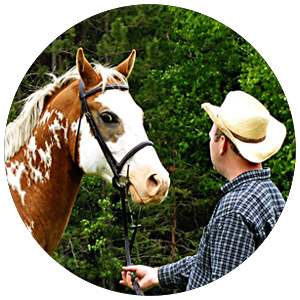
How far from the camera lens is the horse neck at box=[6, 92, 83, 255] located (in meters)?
3.15

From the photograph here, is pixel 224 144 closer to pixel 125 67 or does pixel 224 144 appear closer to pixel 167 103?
pixel 125 67

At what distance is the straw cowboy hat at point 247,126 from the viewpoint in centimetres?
260

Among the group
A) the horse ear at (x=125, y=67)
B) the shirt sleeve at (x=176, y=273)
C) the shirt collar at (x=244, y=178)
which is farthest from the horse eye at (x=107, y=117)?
the shirt sleeve at (x=176, y=273)

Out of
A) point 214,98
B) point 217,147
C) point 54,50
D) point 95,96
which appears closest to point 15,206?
point 95,96

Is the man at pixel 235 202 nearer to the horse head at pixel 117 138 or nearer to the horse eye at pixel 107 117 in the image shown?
the horse head at pixel 117 138

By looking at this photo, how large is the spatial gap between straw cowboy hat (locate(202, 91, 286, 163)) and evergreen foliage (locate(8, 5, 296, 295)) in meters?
0.94

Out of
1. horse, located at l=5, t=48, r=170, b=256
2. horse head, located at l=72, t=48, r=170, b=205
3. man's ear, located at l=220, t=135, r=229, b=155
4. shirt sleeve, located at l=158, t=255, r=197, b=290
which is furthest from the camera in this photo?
horse, located at l=5, t=48, r=170, b=256

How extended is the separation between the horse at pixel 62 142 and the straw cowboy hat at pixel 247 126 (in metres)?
0.60

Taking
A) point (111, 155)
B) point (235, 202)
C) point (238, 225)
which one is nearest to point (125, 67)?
point (111, 155)

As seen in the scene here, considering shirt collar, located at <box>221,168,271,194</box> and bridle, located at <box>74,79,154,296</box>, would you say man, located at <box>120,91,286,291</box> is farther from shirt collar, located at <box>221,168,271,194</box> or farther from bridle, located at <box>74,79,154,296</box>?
bridle, located at <box>74,79,154,296</box>

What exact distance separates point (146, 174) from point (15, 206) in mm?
1086

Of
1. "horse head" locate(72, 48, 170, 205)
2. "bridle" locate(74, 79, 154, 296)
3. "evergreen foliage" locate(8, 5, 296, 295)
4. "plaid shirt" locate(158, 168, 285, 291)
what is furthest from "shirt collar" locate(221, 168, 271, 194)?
"evergreen foliage" locate(8, 5, 296, 295)

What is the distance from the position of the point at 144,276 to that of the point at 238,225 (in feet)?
2.78

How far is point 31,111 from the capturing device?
10.8ft
